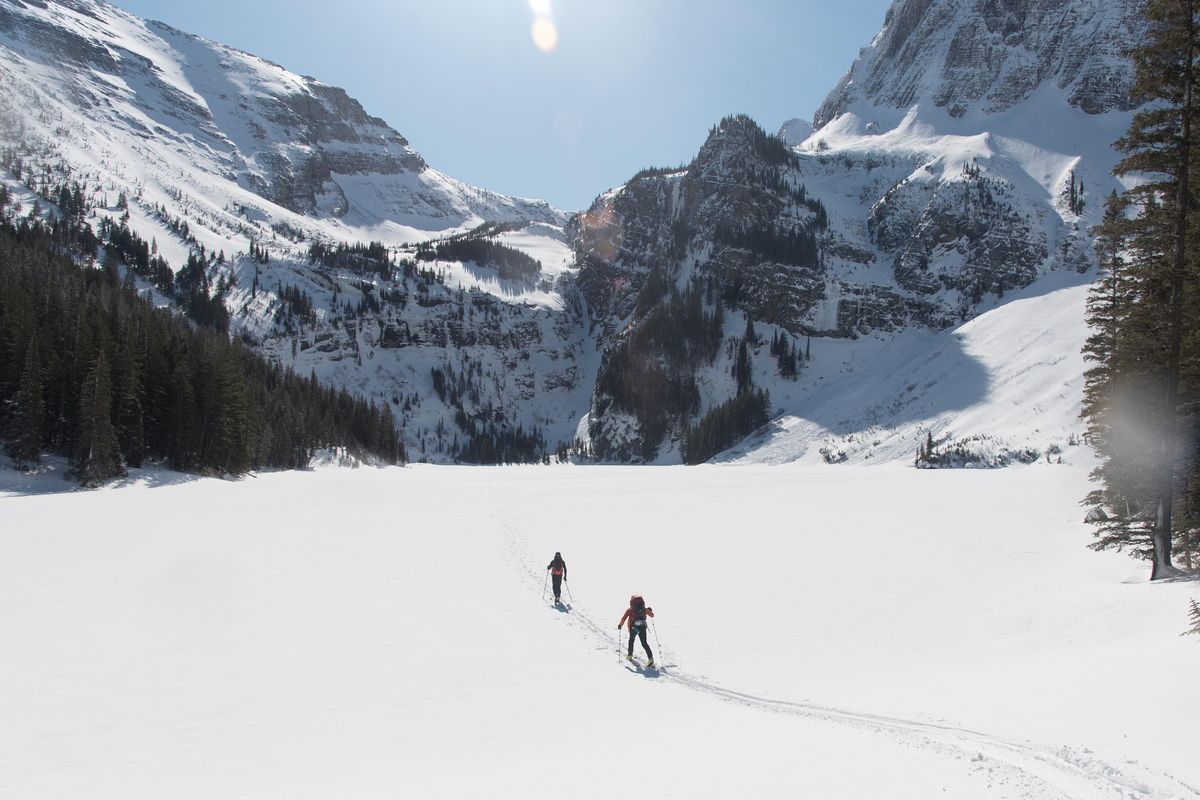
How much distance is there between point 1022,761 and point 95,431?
58540 millimetres

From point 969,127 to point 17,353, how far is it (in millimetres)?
225441

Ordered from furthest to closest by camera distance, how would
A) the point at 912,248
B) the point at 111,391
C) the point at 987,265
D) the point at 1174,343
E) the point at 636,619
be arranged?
the point at 912,248, the point at 987,265, the point at 111,391, the point at 1174,343, the point at 636,619

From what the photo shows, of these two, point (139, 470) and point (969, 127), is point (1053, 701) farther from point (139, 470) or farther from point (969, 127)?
point (969, 127)

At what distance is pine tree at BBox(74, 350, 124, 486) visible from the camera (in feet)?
157

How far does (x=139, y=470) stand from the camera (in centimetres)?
5441

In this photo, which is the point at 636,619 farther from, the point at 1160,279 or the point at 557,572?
the point at 1160,279

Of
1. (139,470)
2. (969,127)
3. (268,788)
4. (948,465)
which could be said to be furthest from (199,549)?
(969,127)

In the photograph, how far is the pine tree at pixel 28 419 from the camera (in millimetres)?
46625

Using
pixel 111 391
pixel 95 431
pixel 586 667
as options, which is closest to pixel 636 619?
pixel 586 667

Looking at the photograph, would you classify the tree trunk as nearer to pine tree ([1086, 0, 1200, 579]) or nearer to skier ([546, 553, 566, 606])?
pine tree ([1086, 0, 1200, 579])

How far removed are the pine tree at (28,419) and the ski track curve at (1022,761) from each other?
55.7 meters

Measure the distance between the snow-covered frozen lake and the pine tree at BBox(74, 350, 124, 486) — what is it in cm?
1721

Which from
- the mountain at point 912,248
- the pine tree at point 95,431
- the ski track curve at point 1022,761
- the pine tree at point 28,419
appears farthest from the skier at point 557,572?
the mountain at point 912,248

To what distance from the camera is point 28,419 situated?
4681 cm
